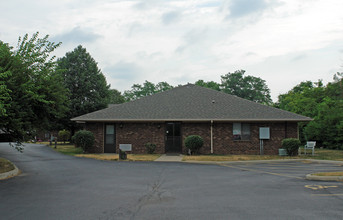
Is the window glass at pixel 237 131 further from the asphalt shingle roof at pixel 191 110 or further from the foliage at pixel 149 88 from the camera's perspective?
the foliage at pixel 149 88

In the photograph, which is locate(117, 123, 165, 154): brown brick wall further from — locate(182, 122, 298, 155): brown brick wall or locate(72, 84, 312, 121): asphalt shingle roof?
locate(182, 122, 298, 155): brown brick wall

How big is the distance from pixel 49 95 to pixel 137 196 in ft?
24.5

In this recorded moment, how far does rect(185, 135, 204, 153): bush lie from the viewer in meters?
20.6

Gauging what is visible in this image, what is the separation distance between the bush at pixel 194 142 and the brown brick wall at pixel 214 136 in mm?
1222

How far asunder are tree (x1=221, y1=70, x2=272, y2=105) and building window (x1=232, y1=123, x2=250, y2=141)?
4203 centimetres

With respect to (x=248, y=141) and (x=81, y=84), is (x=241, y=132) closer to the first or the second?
(x=248, y=141)

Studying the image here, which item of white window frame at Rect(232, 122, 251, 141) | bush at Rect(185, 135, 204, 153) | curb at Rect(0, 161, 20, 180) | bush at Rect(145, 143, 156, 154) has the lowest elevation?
curb at Rect(0, 161, 20, 180)

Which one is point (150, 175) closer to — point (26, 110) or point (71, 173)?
point (71, 173)

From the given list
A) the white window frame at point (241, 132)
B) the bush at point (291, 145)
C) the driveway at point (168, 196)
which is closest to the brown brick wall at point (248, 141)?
the white window frame at point (241, 132)

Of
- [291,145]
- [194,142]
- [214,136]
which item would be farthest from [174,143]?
[291,145]

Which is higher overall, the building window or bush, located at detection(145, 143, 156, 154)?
the building window

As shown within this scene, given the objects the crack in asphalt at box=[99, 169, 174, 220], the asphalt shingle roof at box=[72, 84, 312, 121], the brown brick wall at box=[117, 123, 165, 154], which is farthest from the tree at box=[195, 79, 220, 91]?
the crack in asphalt at box=[99, 169, 174, 220]

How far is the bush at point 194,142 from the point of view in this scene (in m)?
20.6

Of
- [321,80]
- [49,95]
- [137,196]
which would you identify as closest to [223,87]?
[321,80]
